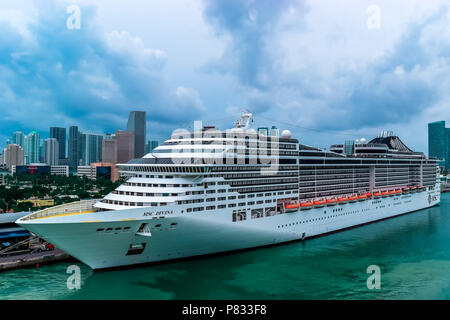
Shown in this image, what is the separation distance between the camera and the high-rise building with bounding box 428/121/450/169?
188000 mm

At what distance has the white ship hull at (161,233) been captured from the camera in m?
18.2

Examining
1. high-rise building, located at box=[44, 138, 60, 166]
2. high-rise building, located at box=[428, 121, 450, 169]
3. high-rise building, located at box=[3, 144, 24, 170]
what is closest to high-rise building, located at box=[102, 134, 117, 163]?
high-rise building, located at box=[3, 144, 24, 170]

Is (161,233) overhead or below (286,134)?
below

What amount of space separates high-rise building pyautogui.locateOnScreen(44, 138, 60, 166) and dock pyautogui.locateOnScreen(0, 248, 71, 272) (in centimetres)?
19070

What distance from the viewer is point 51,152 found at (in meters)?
194

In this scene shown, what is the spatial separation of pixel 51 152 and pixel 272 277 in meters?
204

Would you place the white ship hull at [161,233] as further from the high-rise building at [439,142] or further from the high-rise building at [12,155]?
the high-rise building at [439,142]

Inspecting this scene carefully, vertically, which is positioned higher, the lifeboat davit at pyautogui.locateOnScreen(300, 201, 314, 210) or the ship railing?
the ship railing

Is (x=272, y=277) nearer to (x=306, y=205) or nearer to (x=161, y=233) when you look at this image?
(x=161, y=233)

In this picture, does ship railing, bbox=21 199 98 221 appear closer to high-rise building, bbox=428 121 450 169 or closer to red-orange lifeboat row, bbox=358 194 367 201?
red-orange lifeboat row, bbox=358 194 367 201

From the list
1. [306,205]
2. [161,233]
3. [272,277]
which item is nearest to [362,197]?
[306,205]

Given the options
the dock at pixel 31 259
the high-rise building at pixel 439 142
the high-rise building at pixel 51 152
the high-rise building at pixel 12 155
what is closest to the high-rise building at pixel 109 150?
the high-rise building at pixel 12 155

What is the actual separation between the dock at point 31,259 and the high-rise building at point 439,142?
695ft
